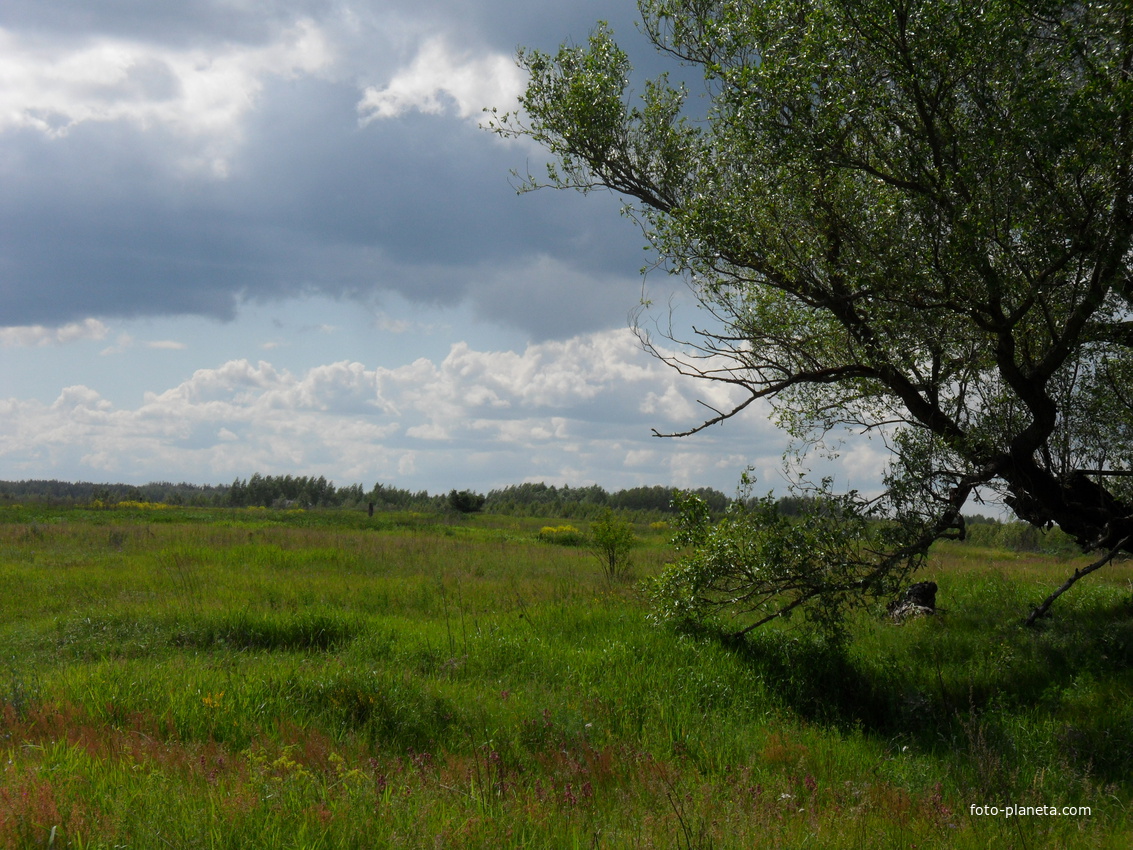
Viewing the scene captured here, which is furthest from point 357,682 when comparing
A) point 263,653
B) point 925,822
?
point 925,822

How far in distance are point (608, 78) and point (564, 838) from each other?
39.9 ft

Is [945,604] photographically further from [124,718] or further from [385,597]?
[124,718]

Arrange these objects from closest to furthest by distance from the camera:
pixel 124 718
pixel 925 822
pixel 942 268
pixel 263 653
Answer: pixel 925 822 < pixel 124 718 < pixel 942 268 < pixel 263 653

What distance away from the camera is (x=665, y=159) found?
13.0 m

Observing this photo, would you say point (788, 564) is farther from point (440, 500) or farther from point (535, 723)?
point (440, 500)

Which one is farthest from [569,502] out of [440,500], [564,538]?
[564,538]

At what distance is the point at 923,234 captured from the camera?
9.31 meters

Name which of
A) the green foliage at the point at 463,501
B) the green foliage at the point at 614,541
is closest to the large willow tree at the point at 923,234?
the green foliage at the point at 614,541

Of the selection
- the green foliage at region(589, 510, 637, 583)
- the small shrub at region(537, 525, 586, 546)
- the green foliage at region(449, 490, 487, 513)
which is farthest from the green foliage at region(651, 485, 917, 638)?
the green foliage at region(449, 490, 487, 513)

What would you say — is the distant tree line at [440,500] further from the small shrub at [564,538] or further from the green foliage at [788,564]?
the green foliage at [788,564]

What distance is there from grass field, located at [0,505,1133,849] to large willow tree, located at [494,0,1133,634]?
5.70ft

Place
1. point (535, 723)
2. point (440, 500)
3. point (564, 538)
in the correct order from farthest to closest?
point (440, 500) → point (564, 538) → point (535, 723)

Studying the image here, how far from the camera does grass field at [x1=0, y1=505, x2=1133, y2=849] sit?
5023 mm

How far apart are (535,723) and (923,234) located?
26.0ft
